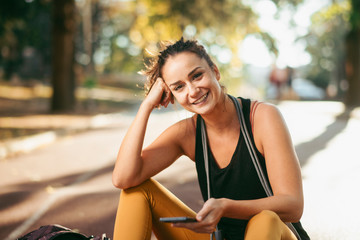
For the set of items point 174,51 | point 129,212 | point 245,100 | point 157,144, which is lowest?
point 129,212

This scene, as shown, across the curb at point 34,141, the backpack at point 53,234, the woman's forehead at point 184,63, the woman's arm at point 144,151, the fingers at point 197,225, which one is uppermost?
the woman's forehead at point 184,63

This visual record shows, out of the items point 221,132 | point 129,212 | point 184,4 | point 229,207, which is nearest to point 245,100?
point 221,132

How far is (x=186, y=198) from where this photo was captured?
6551 millimetres

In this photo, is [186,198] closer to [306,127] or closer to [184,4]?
[306,127]

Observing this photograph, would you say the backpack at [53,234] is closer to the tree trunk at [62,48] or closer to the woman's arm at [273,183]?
the woman's arm at [273,183]

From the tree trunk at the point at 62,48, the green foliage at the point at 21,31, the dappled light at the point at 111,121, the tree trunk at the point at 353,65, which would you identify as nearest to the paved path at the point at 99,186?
the dappled light at the point at 111,121

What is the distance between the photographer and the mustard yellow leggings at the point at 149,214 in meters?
3.02

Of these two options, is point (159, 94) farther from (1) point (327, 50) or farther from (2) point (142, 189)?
(1) point (327, 50)

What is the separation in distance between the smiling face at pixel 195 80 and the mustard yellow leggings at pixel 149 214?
657mm

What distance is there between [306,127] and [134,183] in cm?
1377

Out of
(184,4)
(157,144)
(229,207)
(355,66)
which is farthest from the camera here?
(184,4)

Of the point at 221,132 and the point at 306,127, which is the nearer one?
the point at 221,132

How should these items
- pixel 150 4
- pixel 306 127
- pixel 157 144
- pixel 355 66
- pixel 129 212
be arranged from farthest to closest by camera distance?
pixel 150 4 → pixel 355 66 → pixel 306 127 → pixel 157 144 → pixel 129 212

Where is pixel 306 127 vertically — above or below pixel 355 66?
below
